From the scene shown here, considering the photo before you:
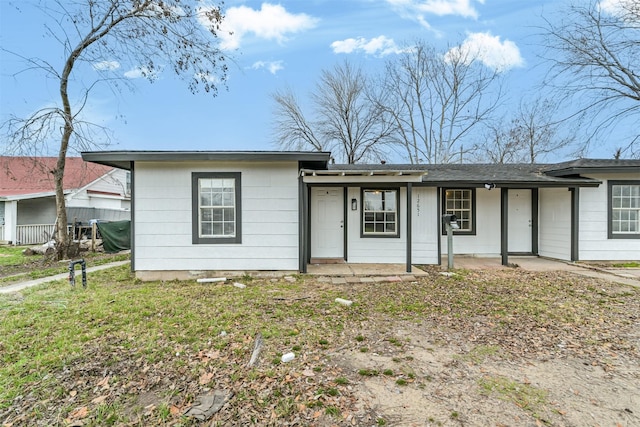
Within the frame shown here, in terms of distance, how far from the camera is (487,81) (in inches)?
796

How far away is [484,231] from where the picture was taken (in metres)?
9.20

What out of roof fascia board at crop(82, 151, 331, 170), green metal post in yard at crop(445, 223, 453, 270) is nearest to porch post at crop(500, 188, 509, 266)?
green metal post in yard at crop(445, 223, 453, 270)

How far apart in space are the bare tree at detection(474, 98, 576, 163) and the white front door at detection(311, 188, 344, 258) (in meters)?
16.6

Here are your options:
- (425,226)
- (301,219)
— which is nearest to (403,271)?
(425,226)

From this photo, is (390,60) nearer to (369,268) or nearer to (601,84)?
(601,84)

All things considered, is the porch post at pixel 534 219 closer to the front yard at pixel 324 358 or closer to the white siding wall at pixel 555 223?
the white siding wall at pixel 555 223

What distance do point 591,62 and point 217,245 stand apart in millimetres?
15049

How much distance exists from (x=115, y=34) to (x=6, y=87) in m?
3.51

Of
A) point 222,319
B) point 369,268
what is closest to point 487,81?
point 369,268

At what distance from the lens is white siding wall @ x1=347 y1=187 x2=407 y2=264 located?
8.27 m

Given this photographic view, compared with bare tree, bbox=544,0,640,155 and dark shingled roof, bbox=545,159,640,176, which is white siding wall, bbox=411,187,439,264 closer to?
dark shingled roof, bbox=545,159,640,176

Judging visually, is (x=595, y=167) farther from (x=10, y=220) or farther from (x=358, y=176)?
(x=10, y=220)

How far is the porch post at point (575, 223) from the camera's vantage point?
8.27 metres

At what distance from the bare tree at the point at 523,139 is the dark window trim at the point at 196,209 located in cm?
1925
